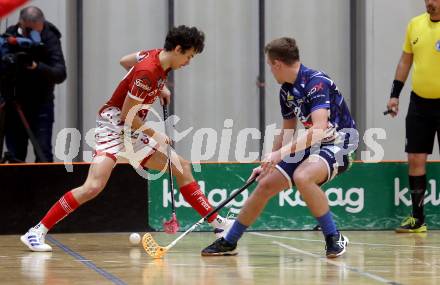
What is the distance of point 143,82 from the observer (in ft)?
20.9

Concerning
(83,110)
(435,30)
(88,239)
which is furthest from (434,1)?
(83,110)

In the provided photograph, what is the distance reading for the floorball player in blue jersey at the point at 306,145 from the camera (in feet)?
19.6

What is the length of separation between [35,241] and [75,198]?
390 millimetres

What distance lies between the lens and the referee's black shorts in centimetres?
820

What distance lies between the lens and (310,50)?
11.3 metres

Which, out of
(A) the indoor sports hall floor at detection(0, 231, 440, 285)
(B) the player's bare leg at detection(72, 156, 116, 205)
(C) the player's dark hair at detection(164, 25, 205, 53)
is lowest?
(A) the indoor sports hall floor at detection(0, 231, 440, 285)

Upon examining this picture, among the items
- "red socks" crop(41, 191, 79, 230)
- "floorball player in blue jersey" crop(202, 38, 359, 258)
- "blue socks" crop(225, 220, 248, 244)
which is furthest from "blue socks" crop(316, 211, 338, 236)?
"red socks" crop(41, 191, 79, 230)

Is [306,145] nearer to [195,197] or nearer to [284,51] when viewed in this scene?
[284,51]

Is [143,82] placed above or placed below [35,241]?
above

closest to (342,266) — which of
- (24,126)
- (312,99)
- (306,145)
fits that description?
(306,145)

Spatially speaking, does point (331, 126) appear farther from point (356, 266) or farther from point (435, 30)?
point (435, 30)

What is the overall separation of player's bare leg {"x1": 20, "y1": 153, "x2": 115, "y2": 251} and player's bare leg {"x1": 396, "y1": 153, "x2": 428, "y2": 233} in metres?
2.81

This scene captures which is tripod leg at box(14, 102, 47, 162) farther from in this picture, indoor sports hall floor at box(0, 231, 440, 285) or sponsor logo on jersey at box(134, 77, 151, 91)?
sponsor logo on jersey at box(134, 77, 151, 91)

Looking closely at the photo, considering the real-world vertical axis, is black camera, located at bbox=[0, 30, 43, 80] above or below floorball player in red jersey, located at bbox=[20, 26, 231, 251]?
above
